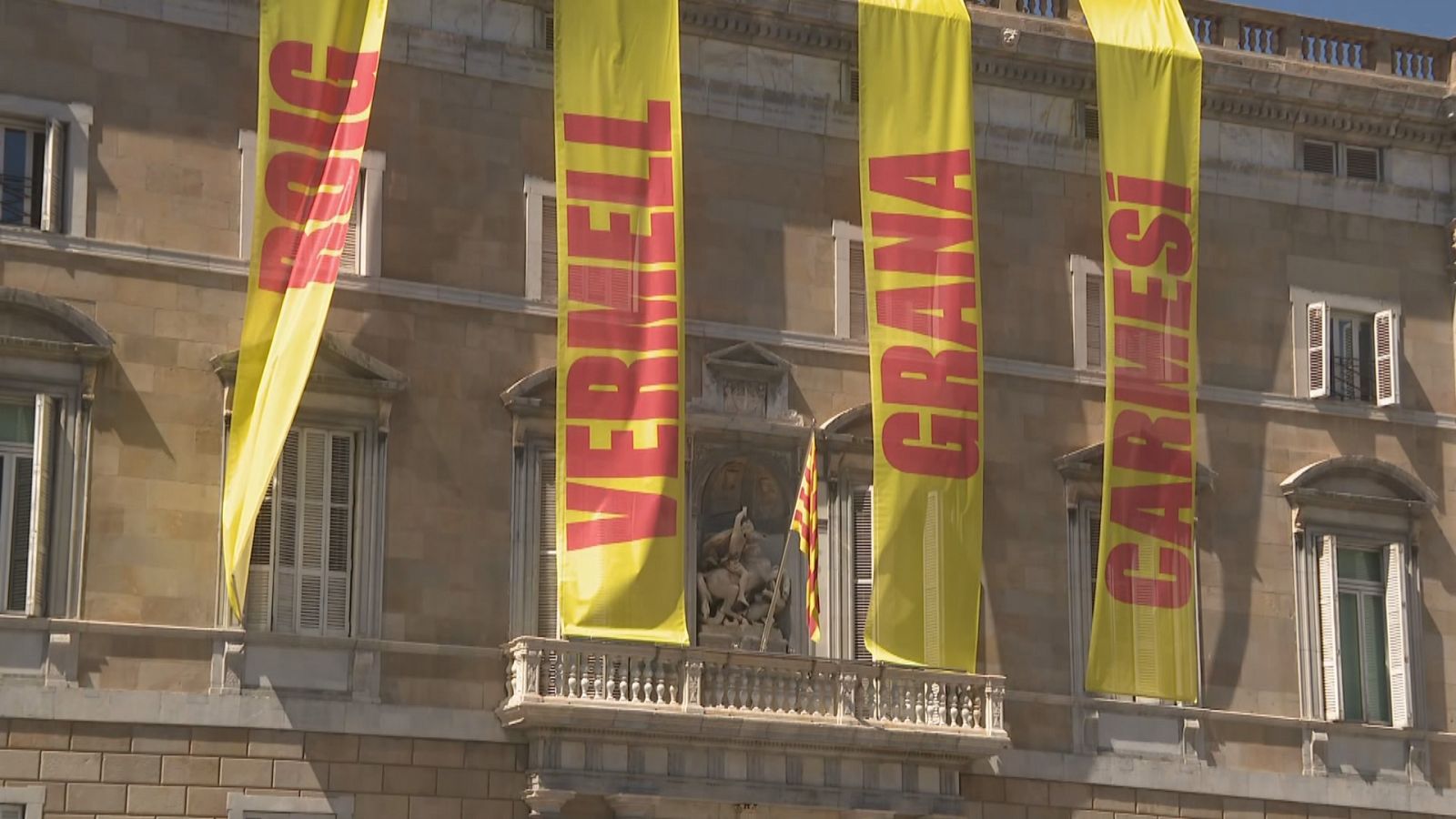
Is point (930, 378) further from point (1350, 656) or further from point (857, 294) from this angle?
point (1350, 656)

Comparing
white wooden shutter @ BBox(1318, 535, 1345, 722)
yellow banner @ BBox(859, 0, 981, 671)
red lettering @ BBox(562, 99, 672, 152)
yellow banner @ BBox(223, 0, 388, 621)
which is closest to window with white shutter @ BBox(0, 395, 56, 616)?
yellow banner @ BBox(223, 0, 388, 621)

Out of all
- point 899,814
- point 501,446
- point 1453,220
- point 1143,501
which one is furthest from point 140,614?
point 1453,220

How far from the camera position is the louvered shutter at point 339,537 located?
102ft

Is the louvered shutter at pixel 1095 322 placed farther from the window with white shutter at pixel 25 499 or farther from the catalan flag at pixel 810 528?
the window with white shutter at pixel 25 499

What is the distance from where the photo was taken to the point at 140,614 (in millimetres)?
29938

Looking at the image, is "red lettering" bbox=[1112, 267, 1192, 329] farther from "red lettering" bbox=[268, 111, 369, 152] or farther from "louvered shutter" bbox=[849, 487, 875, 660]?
"red lettering" bbox=[268, 111, 369, 152]

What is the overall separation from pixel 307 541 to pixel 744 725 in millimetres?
5201

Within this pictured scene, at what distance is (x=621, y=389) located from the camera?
1236 inches

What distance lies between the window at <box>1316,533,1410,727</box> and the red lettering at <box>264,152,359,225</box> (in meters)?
13.5

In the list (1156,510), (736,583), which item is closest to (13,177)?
(736,583)

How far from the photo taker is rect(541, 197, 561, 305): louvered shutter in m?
32.8

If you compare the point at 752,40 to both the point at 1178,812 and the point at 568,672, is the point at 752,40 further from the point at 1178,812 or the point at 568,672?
the point at 1178,812

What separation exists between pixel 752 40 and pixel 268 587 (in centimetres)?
913

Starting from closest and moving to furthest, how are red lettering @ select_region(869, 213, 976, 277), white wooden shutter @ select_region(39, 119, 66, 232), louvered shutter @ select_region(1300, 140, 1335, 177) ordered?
white wooden shutter @ select_region(39, 119, 66, 232), red lettering @ select_region(869, 213, 976, 277), louvered shutter @ select_region(1300, 140, 1335, 177)
